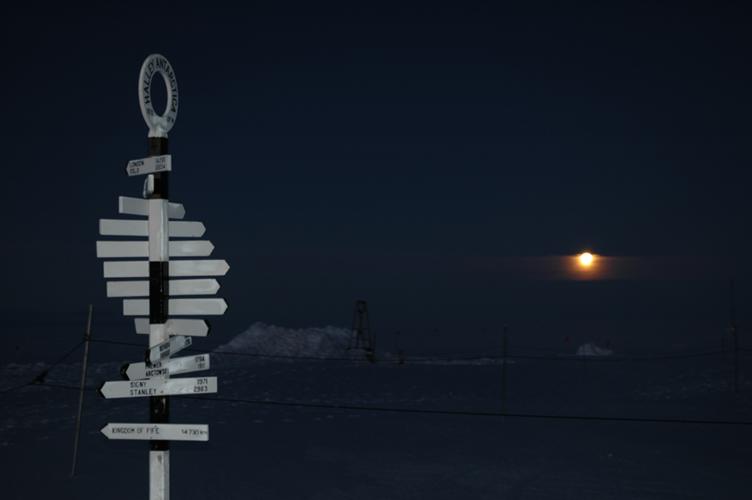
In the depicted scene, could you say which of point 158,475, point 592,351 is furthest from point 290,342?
point 158,475

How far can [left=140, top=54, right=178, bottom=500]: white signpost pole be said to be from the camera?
7.39 m

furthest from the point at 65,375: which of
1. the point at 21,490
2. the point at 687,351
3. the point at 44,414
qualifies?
the point at 687,351

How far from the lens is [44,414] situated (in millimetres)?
23203

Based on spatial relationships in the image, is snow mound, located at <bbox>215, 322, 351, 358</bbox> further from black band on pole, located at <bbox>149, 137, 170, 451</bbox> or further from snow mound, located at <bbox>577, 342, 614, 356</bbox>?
black band on pole, located at <bbox>149, 137, 170, 451</bbox>

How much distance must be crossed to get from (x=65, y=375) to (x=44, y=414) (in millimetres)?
16424

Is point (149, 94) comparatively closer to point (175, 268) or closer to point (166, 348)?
point (175, 268)

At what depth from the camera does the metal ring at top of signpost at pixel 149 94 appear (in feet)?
24.2

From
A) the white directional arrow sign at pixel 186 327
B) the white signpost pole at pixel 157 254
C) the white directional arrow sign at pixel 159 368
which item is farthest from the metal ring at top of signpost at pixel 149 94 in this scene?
the white directional arrow sign at pixel 159 368

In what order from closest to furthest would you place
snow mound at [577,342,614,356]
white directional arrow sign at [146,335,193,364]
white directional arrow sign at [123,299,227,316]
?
1. white directional arrow sign at [146,335,193,364]
2. white directional arrow sign at [123,299,227,316]
3. snow mound at [577,342,614,356]

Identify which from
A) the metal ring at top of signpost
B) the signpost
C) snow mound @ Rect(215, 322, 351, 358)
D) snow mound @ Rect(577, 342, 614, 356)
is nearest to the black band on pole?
the signpost

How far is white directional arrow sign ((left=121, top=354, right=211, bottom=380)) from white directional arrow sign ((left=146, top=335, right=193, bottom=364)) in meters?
0.08

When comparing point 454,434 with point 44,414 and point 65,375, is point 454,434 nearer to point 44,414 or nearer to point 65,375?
point 44,414

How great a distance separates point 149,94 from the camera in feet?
24.8

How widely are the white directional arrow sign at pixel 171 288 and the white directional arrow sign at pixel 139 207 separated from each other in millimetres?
831
